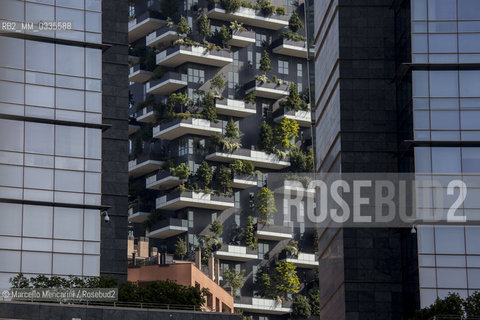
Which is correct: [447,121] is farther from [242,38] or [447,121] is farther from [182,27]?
[242,38]

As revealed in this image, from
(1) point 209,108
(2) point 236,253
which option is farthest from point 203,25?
(2) point 236,253

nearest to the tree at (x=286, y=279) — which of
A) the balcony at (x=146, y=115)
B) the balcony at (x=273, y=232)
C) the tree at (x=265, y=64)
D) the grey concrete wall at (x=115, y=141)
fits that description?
the balcony at (x=273, y=232)

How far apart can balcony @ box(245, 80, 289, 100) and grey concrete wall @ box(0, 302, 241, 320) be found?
10944 cm

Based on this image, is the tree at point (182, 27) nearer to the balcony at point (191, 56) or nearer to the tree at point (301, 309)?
the balcony at point (191, 56)

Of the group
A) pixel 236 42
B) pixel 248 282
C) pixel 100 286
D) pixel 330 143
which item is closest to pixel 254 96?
pixel 236 42

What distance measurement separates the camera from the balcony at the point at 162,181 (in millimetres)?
185000

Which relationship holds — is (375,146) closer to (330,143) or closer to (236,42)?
(330,143)

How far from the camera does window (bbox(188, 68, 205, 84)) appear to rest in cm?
19062

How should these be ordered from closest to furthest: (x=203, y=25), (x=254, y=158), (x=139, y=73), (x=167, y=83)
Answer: (x=167, y=83) → (x=203, y=25) → (x=254, y=158) → (x=139, y=73)

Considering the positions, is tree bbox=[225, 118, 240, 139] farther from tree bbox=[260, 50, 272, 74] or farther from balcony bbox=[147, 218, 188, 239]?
balcony bbox=[147, 218, 188, 239]

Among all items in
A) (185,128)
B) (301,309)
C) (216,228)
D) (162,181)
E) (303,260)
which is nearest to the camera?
(216,228)

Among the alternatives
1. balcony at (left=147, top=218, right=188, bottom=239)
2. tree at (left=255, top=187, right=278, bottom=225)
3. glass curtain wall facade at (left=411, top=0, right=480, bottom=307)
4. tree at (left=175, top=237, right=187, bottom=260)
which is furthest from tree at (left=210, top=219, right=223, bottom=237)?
glass curtain wall facade at (left=411, top=0, right=480, bottom=307)

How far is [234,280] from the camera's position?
18300 centimetres

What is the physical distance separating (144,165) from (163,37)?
18397 mm
